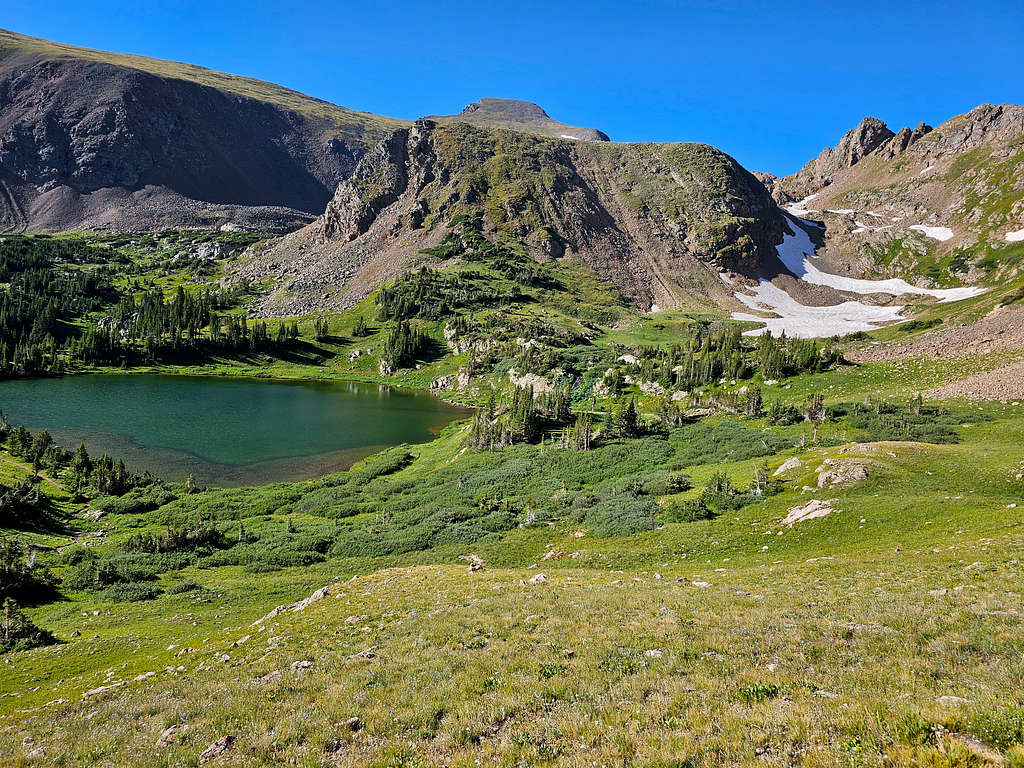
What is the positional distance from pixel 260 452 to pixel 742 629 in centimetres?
7110

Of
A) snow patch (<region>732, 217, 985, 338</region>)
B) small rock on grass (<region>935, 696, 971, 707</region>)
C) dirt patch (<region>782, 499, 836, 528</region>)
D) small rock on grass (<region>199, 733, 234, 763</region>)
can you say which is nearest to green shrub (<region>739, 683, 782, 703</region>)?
small rock on grass (<region>935, 696, 971, 707</region>)

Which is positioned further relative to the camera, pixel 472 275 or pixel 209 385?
pixel 472 275

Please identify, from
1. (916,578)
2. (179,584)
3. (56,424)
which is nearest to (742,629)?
(916,578)

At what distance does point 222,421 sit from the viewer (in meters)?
84.2

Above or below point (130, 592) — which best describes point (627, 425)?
above

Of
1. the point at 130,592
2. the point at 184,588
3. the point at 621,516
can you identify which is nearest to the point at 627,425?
the point at 621,516

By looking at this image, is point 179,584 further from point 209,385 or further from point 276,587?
point 209,385

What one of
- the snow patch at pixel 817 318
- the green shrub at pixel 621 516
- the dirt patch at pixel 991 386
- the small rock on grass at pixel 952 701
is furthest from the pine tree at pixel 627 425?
the snow patch at pixel 817 318

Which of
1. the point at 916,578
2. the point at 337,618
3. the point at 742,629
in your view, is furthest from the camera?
the point at 337,618

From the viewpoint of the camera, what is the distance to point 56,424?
252 ft

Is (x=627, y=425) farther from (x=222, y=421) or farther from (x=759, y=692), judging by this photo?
(x=222, y=421)

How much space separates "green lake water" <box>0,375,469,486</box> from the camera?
2559 inches

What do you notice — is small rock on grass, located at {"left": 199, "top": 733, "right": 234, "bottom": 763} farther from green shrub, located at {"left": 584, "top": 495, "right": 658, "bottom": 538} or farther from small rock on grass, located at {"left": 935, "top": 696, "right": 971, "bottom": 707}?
green shrub, located at {"left": 584, "top": 495, "right": 658, "bottom": 538}

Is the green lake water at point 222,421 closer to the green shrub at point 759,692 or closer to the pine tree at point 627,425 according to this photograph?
the pine tree at point 627,425
